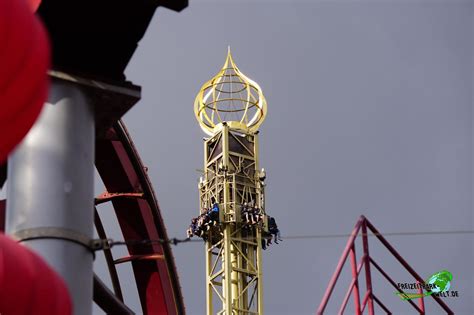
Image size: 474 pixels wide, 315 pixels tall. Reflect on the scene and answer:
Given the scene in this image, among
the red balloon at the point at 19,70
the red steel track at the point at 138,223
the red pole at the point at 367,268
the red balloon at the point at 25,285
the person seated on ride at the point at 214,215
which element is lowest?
the red balloon at the point at 25,285

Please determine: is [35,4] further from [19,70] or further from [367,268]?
[367,268]

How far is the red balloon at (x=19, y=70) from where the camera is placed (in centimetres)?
611

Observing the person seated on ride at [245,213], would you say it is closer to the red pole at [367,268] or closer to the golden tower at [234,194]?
the golden tower at [234,194]

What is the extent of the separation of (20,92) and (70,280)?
8.63 ft

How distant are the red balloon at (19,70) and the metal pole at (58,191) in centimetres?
218

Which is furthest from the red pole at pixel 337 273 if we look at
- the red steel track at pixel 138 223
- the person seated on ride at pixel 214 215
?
the person seated on ride at pixel 214 215

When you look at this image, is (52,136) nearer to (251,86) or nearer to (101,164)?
(101,164)

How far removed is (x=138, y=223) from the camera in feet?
66.9

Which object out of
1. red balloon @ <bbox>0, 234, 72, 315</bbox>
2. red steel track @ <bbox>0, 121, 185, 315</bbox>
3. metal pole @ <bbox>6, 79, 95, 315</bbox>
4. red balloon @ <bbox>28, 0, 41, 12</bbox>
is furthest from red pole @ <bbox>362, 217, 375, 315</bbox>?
red balloon @ <bbox>0, 234, 72, 315</bbox>

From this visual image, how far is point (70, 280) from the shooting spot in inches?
337

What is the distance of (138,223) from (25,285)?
13682mm

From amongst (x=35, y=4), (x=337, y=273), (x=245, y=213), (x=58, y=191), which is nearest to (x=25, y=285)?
(x=58, y=191)

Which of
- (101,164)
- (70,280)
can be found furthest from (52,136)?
(101,164)

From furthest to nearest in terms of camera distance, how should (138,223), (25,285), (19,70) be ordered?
(138,223) < (25,285) < (19,70)
